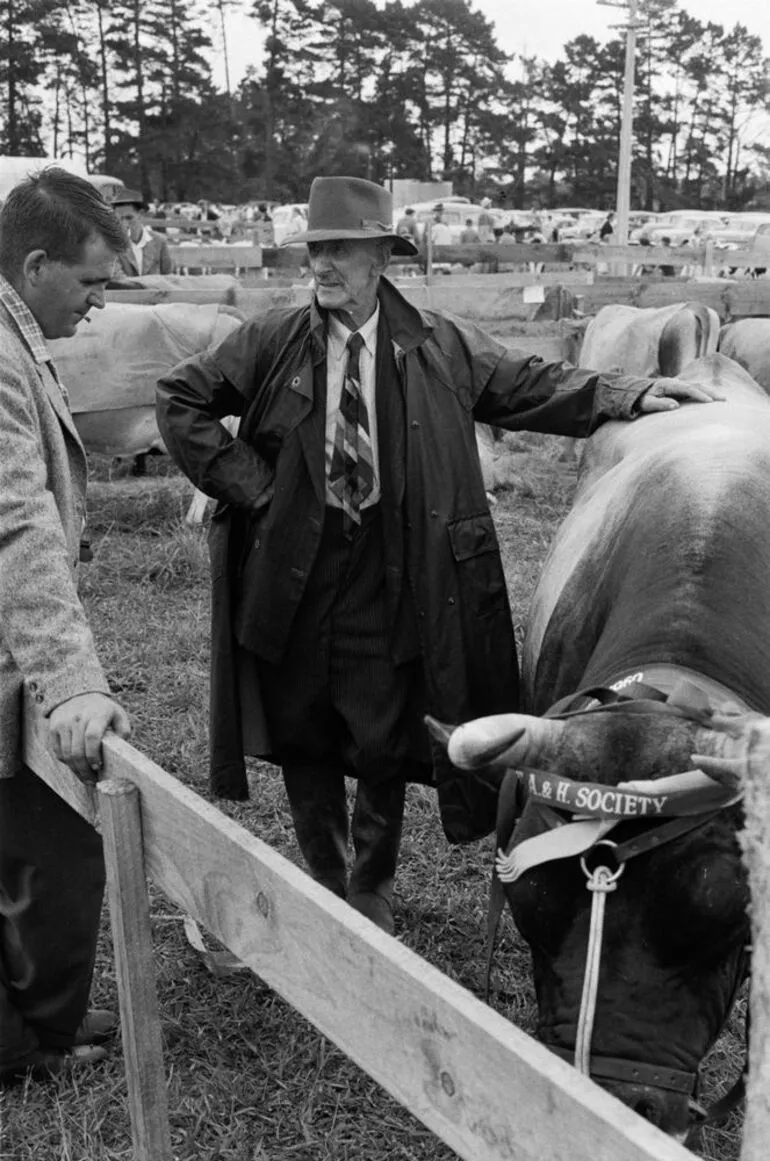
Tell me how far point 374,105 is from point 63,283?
67.3 meters

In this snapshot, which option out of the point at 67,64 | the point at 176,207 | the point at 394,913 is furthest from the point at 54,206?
the point at 67,64

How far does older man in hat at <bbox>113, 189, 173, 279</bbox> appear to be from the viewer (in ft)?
38.3

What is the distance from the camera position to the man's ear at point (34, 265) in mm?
2596

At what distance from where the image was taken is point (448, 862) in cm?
425

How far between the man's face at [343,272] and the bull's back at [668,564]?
917 millimetres

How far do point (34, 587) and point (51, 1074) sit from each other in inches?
52.8

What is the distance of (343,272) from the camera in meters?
3.33

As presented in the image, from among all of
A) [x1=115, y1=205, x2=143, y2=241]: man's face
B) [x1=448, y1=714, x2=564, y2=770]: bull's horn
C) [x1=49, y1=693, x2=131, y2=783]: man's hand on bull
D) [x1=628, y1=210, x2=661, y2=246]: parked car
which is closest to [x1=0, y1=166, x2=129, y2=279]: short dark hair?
[x1=49, y1=693, x2=131, y2=783]: man's hand on bull

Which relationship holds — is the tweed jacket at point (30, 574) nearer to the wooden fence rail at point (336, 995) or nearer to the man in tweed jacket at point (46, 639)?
the man in tweed jacket at point (46, 639)

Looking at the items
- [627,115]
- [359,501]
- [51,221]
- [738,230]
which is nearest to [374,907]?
[359,501]

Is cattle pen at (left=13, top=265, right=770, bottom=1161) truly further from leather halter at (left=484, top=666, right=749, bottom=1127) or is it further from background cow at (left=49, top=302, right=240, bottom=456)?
background cow at (left=49, top=302, right=240, bottom=456)

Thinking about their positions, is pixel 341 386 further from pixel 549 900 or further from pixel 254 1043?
pixel 254 1043

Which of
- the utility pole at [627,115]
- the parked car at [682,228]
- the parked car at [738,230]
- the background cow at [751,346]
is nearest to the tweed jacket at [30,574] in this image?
the background cow at [751,346]

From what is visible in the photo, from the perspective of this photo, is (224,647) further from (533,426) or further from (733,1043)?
(733,1043)
